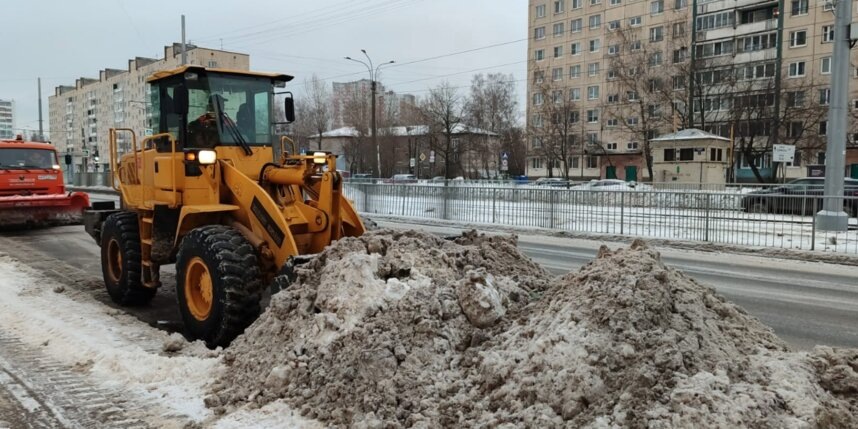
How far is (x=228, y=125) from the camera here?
294 inches

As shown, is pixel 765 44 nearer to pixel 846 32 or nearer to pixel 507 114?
pixel 507 114

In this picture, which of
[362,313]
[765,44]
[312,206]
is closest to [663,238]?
[312,206]

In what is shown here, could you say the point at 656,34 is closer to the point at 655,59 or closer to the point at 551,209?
the point at 655,59

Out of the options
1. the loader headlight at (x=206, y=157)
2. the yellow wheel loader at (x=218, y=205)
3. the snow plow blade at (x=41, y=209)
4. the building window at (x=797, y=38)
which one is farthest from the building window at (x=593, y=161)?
the loader headlight at (x=206, y=157)

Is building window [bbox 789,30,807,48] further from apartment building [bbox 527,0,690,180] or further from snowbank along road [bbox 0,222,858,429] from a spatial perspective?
snowbank along road [bbox 0,222,858,429]

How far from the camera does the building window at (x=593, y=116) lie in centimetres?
7325

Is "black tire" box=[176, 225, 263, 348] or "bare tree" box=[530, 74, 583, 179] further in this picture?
"bare tree" box=[530, 74, 583, 179]

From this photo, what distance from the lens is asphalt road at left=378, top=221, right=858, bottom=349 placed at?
6.93 metres

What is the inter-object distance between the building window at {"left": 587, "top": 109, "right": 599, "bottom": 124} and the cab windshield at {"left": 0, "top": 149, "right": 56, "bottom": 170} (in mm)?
63807

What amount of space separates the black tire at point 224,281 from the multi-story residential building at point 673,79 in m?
38.8

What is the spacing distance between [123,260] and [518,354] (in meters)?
5.92

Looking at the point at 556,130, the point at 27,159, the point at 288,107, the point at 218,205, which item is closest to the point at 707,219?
the point at 288,107

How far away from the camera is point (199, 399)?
4.64m

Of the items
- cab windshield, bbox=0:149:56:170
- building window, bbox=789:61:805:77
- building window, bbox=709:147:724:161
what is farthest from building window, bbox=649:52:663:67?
cab windshield, bbox=0:149:56:170
